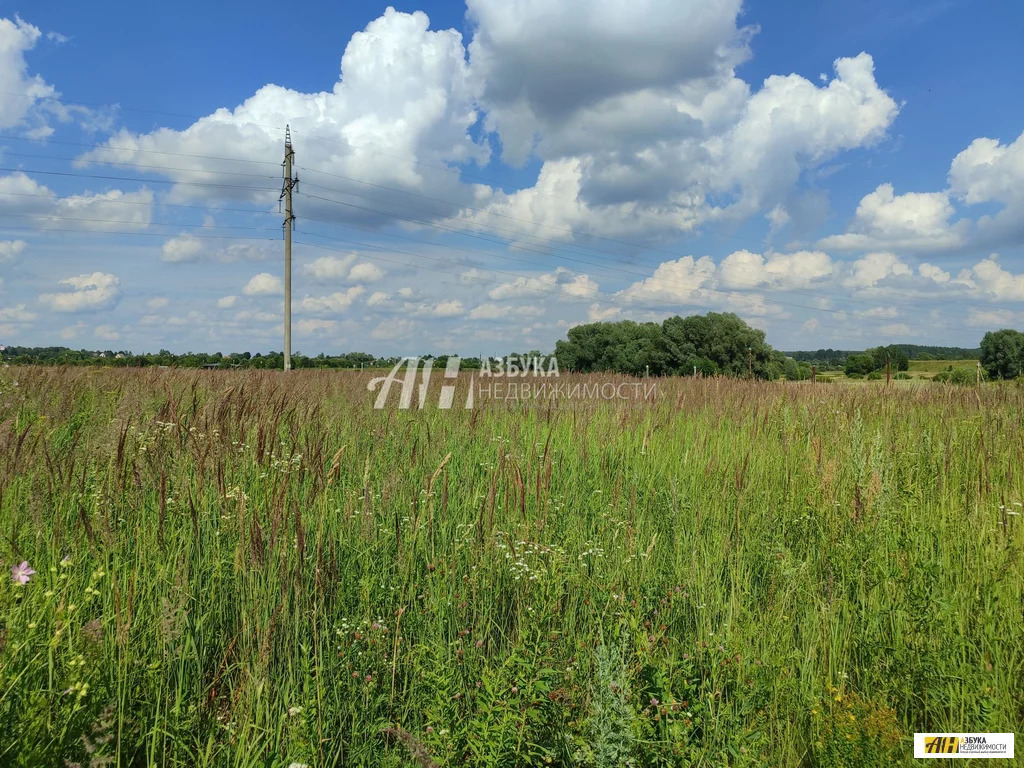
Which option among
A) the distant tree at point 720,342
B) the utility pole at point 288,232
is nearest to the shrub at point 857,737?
the utility pole at point 288,232

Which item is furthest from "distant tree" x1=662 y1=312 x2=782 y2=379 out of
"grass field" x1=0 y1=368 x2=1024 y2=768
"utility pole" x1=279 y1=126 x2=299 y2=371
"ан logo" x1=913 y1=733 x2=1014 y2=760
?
"ан logo" x1=913 y1=733 x2=1014 y2=760

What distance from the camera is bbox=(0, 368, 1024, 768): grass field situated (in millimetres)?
1721

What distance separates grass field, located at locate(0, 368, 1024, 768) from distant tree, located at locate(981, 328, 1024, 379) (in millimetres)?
69974

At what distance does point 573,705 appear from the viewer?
1.79 metres

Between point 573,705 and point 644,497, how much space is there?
2274mm

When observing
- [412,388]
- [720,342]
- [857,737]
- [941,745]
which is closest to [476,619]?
[857,737]

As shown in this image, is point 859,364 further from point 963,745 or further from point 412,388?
point 963,745

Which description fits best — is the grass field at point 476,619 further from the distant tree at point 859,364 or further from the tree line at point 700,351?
the distant tree at point 859,364

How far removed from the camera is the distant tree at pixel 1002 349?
2240 inches

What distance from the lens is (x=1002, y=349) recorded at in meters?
60.8

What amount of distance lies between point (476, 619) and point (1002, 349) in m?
79.0

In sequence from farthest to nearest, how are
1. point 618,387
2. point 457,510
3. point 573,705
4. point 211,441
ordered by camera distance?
point 618,387 < point 457,510 < point 211,441 < point 573,705

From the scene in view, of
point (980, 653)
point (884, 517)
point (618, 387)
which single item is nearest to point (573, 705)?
point (980, 653)

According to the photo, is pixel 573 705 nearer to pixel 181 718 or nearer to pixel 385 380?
pixel 181 718
